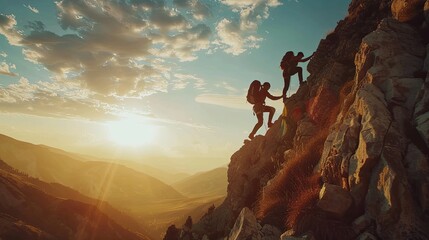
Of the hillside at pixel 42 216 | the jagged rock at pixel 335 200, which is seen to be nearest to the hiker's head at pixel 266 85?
the jagged rock at pixel 335 200

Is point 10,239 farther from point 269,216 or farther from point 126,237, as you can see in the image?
point 269,216

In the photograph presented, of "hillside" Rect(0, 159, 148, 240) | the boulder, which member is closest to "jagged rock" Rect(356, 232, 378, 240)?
the boulder

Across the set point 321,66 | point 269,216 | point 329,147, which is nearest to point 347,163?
point 329,147

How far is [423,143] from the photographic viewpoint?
7.13 meters

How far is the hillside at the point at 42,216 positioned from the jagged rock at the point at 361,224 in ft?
191

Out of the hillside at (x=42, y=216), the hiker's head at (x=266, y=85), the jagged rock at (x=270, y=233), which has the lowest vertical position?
the hillside at (x=42, y=216)

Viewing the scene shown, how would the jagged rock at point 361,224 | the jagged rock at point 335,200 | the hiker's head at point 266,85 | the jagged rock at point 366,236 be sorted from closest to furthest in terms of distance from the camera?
the jagged rock at point 366,236
the jagged rock at point 361,224
the jagged rock at point 335,200
the hiker's head at point 266,85

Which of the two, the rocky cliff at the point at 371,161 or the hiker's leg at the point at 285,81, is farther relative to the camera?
the hiker's leg at the point at 285,81

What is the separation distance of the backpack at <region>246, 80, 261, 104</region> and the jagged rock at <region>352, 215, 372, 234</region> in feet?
39.9

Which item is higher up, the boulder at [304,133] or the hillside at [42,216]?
the boulder at [304,133]

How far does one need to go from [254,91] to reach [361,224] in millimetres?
12362

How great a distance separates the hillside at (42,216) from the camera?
5241cm

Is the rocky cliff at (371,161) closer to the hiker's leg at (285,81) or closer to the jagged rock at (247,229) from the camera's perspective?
the jagged rock at (247,229)

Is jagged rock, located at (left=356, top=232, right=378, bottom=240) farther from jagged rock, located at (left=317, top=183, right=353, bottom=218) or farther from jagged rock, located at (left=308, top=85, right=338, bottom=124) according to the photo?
jagged rock, located at (left=308, top=85, right=338, bottom=124)
